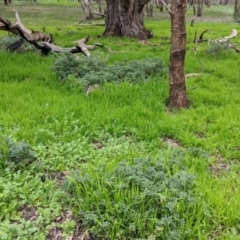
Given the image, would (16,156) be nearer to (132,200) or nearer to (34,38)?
(132,200)

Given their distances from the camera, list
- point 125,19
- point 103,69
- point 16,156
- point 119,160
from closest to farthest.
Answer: point 16,156, point 119,160, point 103,69, point 125,19

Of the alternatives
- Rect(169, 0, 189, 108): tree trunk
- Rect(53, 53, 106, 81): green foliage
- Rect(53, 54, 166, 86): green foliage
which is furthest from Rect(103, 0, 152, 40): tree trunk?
Rect(169, 0, 189, 108): tree trunk

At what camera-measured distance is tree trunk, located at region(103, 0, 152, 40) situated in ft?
43.3

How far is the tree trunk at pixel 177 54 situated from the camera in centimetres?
559

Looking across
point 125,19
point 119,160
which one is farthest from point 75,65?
point 125,19

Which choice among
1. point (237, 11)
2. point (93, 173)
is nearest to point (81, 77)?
point (93, 173)

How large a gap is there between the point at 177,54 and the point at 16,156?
9.74ft

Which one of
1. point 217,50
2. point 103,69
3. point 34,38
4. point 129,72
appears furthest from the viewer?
point 217,50

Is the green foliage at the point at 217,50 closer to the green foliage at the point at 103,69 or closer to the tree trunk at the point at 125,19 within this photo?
the green foliage at the point at 103,69

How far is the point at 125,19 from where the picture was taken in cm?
1353

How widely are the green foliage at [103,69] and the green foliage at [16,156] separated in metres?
2.97

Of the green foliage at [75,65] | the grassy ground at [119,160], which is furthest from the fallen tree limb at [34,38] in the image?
the grassy ground at [119,160]

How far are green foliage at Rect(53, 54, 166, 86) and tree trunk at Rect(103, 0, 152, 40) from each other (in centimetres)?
607

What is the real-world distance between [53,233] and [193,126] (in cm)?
280
